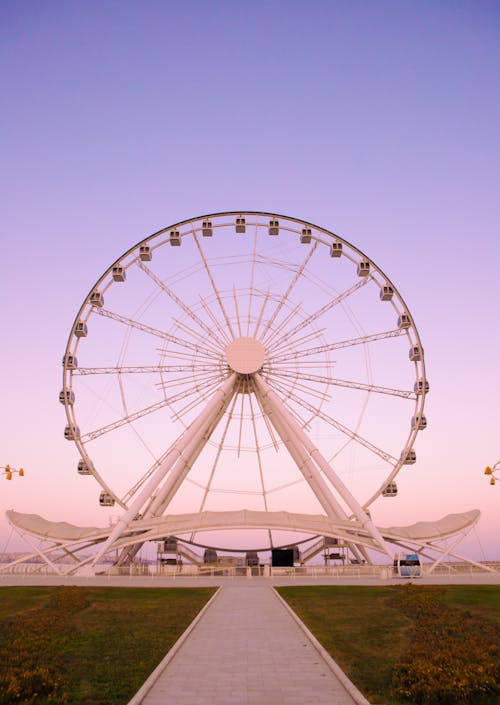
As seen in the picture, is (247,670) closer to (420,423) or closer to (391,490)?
(391,490)

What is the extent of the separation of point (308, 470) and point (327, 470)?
1.76 meters

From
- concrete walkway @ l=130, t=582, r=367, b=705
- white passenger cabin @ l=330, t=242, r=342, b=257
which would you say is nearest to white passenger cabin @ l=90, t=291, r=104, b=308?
white passenger cabin @ l=330, t=242, r=342, b=257

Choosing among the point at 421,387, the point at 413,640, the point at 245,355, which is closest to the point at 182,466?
the point at 245,355

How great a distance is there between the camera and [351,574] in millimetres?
41250

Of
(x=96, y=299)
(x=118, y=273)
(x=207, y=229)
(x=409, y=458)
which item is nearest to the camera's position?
(x=409, y=458)

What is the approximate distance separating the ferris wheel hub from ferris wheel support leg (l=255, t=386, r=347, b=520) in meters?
2.68

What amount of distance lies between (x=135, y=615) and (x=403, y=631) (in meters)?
8.12

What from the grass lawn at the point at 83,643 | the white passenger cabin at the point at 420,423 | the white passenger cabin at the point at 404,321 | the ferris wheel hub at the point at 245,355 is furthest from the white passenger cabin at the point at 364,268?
the grass lawn at the point at 83,643

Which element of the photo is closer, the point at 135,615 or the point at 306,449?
the point at 135,615

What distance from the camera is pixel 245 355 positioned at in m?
45.8

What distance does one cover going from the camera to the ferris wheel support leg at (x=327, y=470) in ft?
133

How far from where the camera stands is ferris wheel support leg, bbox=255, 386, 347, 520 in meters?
42.8

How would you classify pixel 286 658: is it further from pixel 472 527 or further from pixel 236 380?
pixel 472 527

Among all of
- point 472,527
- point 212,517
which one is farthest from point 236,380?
point 472,527
